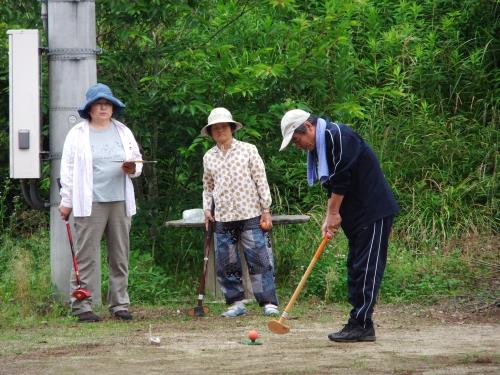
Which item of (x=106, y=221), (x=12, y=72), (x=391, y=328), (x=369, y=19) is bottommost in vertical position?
(x=391, y=328)

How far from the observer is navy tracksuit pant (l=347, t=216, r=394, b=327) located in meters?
8.41

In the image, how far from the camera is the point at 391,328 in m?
9.48

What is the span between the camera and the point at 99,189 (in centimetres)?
998

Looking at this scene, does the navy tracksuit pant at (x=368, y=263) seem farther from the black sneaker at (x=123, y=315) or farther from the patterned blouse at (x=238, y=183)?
the black sneaker at (x=123, y=315)

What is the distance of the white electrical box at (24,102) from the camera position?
10.3m

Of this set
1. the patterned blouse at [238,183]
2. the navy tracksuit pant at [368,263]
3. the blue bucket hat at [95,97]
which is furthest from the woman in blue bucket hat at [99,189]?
the navy tracksuit pant at [368,263]

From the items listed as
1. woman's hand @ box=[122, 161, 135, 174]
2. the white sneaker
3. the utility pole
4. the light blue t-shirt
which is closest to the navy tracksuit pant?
the white sneaker

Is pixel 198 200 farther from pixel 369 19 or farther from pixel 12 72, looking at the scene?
pixel 369 19

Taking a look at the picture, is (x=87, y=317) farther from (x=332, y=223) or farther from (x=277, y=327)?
(x=332, y=223)

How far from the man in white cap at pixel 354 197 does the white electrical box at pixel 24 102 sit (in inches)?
116

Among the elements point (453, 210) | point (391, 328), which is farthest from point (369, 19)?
point (391, 328)

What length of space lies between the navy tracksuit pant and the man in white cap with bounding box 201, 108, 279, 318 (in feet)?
6.35

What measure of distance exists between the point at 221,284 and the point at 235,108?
219 cm

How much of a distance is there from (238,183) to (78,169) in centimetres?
145
